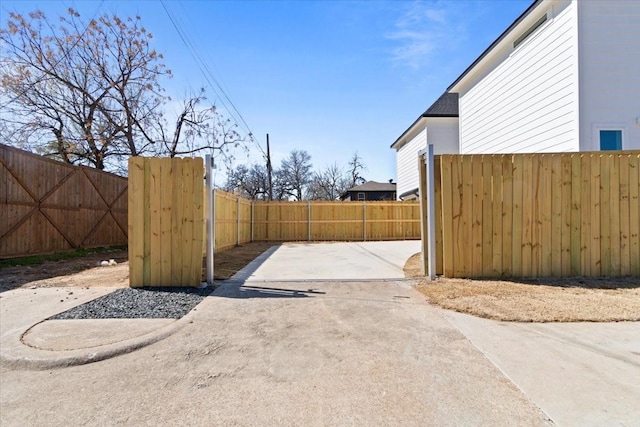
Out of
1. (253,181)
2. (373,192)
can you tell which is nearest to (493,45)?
(373,192)

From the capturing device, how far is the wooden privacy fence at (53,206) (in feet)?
27.6

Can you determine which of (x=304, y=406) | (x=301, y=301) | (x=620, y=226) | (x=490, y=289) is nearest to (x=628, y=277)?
(x=620, y=226)

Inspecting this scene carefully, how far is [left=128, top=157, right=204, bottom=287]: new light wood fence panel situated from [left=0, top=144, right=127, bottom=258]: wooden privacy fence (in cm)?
555

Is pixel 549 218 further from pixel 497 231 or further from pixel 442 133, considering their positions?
pixel 442 133

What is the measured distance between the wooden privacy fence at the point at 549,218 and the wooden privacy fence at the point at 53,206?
1023 centimetres

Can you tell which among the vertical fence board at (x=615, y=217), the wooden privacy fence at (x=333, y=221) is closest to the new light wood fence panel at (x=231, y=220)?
the wooden privacy fence at (x=333, y=221)

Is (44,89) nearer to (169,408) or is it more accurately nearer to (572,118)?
(169,408)

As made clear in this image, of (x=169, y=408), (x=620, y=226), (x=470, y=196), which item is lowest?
(x=169, y=408)

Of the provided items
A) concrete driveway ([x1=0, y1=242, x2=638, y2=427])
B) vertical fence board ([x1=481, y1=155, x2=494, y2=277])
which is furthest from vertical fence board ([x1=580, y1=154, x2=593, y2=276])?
concrete driveway ([x1=0, y1=242, x2=638, y2=427])

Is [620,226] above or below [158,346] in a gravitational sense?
above

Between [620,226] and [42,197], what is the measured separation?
13191 millimetres

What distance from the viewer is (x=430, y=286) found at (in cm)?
532

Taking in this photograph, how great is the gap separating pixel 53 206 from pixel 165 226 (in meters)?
6.70

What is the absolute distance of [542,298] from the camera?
4539 mm
